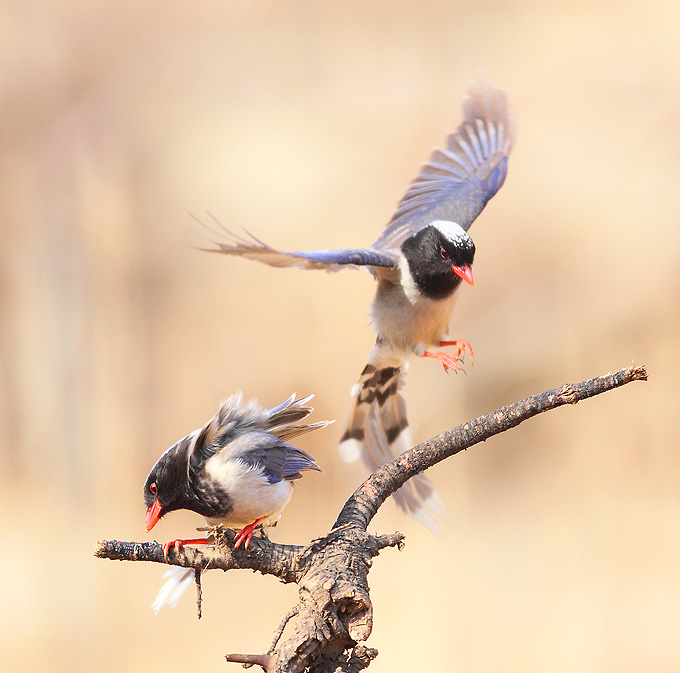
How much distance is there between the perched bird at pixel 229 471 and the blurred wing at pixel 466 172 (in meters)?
0.59

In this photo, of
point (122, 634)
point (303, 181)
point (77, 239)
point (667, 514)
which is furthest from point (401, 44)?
point (122, 634)

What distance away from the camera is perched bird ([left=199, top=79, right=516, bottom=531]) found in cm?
125

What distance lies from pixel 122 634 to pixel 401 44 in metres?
2.49

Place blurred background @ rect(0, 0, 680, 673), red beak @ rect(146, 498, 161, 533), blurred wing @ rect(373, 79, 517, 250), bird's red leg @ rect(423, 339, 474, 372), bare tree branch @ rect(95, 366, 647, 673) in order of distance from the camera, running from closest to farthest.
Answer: bare tree branch @ rect(95, 366, 647, 673), red beak @ rect(146, 498, 161, 533), bird's red leg @ rect(423, 339, 474, 372), blurred wing @ rect(373, 79, 517, 250), blurred background @ rect(0, 0, 680, 673)

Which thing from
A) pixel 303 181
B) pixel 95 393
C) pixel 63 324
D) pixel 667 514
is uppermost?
pixel 303 181

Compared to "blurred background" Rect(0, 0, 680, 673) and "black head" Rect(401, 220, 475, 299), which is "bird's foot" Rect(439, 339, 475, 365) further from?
"blurred background" Rect(0, 0, 680, 673)

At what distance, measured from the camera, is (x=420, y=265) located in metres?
1.25

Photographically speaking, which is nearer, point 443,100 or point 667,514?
point 667,514

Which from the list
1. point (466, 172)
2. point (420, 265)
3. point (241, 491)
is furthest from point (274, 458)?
point (466, 172)

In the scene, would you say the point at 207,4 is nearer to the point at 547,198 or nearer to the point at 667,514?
the point at 547,198

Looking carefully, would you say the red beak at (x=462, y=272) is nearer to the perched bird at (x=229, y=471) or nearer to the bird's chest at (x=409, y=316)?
the bird's chest at (x=409, y=316)

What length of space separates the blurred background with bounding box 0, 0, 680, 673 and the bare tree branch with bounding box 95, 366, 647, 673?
6.02ft

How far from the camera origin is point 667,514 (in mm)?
2822

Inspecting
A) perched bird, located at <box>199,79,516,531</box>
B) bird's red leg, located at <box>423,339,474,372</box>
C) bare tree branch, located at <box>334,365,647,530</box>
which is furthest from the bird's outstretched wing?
bare tree branch, located at <box>334,365,647,530</box>
